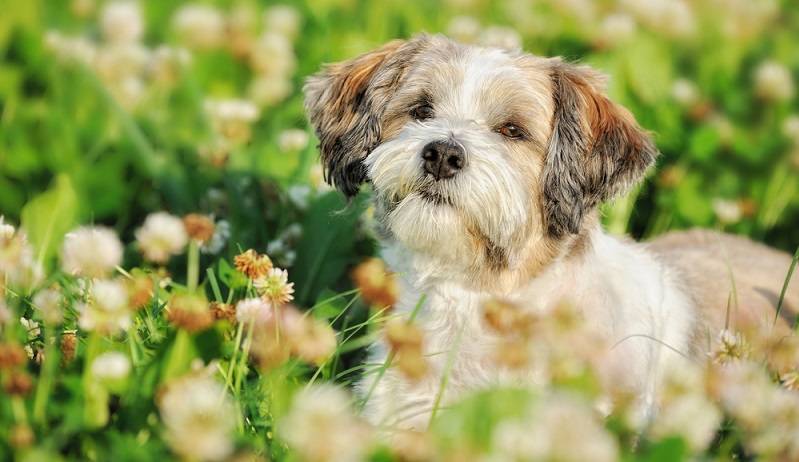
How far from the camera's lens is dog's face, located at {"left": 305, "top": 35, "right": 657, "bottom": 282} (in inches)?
126

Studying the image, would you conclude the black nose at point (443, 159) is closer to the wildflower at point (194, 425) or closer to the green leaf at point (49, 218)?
the wildflower at point (194, 425)

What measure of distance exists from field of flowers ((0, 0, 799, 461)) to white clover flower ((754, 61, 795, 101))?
0.02 meters

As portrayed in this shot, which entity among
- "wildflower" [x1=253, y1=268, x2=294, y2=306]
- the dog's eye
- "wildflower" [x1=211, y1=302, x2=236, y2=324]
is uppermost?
the dog's eye

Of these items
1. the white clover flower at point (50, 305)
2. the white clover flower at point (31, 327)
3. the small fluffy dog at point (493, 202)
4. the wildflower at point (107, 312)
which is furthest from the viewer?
the small fluffy dog at point (493, 202)

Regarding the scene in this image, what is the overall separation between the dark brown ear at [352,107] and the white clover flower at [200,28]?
112 inches

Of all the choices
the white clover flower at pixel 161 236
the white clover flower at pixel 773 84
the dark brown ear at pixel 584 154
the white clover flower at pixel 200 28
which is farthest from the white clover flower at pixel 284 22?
the white clover flower at pixel 161 236

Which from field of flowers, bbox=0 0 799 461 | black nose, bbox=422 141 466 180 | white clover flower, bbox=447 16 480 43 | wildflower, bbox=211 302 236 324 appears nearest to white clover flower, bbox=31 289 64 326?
field of flowers, bbox=0 0 799 461

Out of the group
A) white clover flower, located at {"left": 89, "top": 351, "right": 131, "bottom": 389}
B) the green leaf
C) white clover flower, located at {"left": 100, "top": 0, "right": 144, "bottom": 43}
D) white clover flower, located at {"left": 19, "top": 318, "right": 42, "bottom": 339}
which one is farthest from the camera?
white clover flower, located at {"left": 100, "top": 0, "right": 144, "bottom": 43}

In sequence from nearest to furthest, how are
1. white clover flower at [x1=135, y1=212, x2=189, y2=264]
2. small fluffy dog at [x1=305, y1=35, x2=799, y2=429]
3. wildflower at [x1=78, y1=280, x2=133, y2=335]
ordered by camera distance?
wildflower at [x1=78, y1=280, x2=133, y2=335] → white clover flower at [x1=135, y1=212, x2=189, y2=264] → small fluffy dog at [x1=305, y1=35, x2=799, y2=429]

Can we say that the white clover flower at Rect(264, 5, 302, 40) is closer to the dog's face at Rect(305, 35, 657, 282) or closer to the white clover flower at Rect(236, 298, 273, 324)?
the dog's face at Rect(305, 35, 657, 282)

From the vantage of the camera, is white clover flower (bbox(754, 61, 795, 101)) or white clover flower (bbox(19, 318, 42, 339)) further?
white clover flower (bbox(754, 61, 795, 101))

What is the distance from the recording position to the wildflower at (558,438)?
1.77m

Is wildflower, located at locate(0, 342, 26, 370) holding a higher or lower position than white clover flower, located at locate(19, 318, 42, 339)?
higher

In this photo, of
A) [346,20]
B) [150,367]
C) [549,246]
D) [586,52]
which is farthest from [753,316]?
[346,20]
